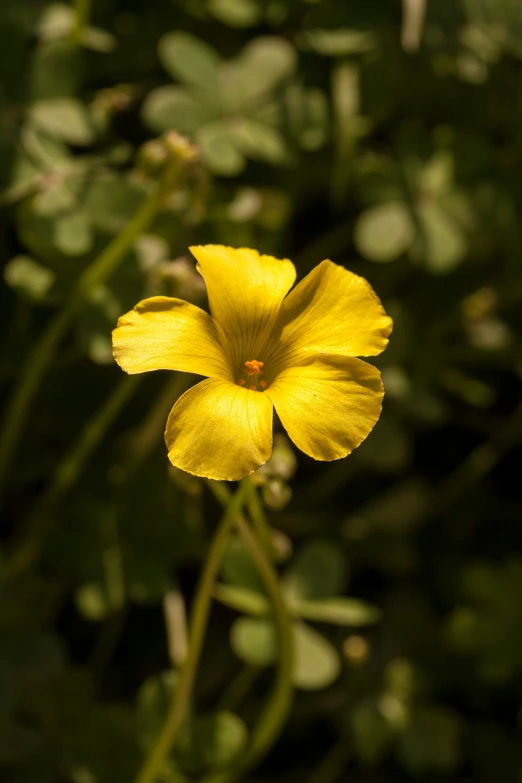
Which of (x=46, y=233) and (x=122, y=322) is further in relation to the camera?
(x=46, y=233)

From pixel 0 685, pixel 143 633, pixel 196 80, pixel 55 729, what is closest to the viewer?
pixel 0 685

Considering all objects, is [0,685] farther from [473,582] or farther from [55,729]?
[473,582]

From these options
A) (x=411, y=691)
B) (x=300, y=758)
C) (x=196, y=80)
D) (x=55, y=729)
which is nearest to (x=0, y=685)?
(x=55, y=729)

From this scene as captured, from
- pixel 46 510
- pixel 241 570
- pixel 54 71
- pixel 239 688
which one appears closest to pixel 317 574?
pixel 241 570

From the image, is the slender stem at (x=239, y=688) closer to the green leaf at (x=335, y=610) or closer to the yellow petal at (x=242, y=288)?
the green leaf at (x=335, y=610)

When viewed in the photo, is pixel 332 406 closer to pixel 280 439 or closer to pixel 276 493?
pixel 276 493

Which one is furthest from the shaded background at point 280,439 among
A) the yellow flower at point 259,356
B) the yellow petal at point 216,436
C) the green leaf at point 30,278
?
the yellow petal at point 216,436
